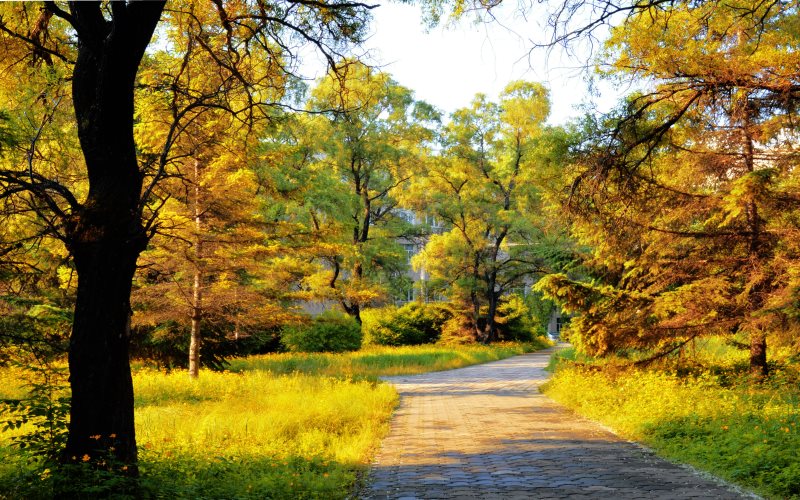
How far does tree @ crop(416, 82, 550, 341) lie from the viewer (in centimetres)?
3700

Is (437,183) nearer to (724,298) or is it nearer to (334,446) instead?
(724,298)

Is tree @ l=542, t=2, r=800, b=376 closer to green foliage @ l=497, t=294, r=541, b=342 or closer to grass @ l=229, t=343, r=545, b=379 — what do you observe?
grass @ l=229, t=343, r=545, b=379

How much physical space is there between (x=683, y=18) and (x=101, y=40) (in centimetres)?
958

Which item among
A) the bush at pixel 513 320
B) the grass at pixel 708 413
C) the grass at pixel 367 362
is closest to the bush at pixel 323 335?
the grass at pixel 367 362

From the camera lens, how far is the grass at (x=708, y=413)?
7.84m

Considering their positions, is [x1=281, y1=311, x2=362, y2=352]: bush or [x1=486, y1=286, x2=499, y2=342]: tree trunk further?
[x1=486, y1=286, x2=499, y2=342]: tree trunk

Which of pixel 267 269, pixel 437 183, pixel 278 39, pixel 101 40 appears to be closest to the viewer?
pixel 101 40

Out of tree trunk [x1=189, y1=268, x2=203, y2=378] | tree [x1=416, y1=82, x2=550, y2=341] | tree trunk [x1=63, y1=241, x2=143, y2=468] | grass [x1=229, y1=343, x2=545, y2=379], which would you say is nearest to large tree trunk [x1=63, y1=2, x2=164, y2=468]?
tree trunk [x1=63, y1=241, x2=143, y2=468]

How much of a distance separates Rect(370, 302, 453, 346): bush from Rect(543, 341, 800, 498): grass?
69.7ft

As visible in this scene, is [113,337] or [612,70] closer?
[113,337]

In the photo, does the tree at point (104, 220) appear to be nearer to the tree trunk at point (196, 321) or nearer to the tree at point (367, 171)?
the tree trunk at point (196, 321)

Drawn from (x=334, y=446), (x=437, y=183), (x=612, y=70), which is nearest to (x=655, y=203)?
(x=612, y=70)

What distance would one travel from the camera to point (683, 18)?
11.9 meters

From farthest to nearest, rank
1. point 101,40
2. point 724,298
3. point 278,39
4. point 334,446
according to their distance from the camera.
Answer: point 724,298 < point 334,446 < point 278,39 < point 101,40
